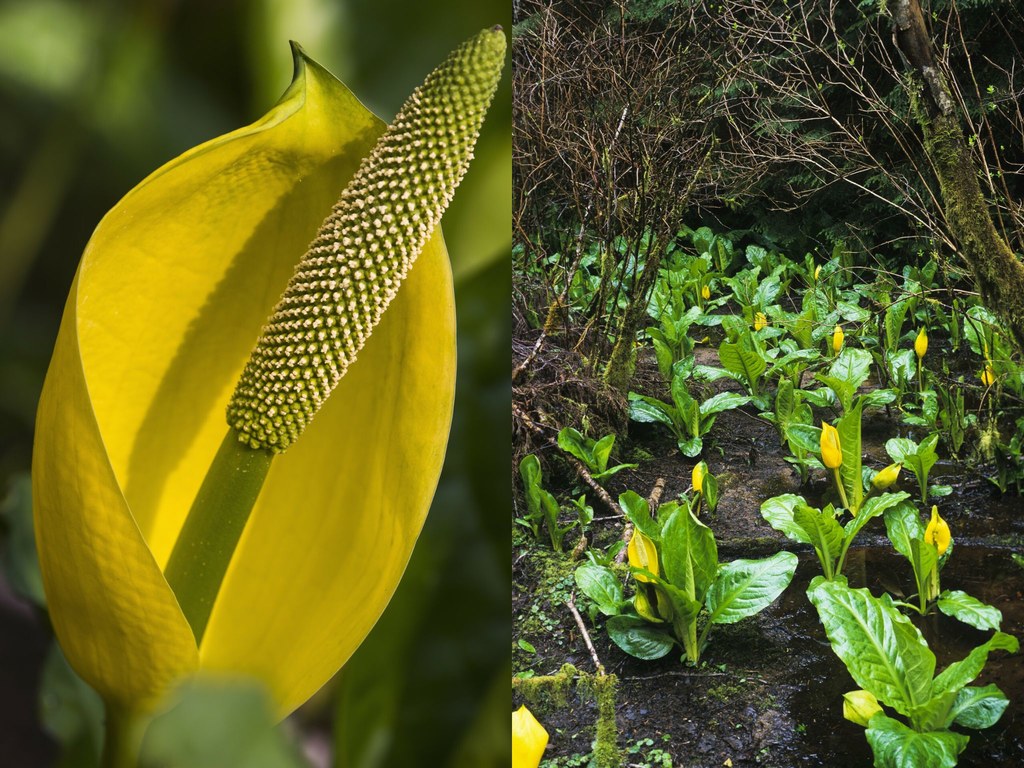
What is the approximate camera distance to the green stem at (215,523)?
74cm

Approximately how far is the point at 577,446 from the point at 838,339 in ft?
1.34

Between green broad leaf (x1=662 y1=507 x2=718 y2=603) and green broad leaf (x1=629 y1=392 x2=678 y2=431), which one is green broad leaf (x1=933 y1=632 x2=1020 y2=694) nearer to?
green broad leaf (x1=662 y1=507 x2=718 y2=603)

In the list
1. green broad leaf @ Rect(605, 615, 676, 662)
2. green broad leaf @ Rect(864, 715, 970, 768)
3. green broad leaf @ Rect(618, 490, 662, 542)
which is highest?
green broad leaf @ Rect(618, 490, 662, 542)

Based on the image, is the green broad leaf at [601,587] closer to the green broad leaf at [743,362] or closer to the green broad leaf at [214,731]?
the green broad leaf at [743,362]

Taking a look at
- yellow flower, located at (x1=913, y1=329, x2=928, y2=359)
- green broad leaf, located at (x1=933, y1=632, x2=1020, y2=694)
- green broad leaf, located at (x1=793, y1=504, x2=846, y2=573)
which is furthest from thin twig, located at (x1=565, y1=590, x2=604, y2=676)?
yellow flower, located at (x1=913, y1=329, x2=928, y2=359)

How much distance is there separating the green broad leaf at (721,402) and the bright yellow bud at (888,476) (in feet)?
0.70

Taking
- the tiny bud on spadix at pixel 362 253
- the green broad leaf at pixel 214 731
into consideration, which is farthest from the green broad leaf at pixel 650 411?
the green broad leaf at pixel 214 731

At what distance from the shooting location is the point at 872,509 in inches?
52.9

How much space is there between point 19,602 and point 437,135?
21.0 inches

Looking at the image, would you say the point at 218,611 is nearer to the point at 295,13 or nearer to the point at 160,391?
Result: the point at 160,391

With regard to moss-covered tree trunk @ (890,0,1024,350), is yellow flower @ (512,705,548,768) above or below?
below

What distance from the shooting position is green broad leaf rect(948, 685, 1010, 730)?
4.20 feet

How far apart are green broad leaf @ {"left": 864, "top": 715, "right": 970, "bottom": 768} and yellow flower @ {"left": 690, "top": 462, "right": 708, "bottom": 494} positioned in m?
0.39

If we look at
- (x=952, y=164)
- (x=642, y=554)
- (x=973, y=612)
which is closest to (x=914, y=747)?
(x=973, y=612)
